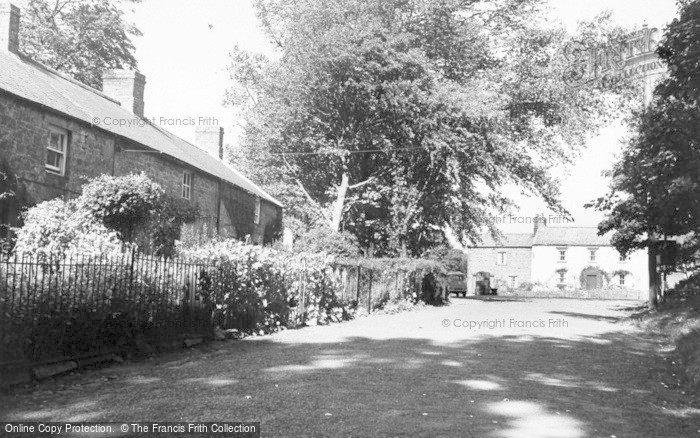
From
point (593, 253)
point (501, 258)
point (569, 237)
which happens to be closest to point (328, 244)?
point (593, 253)

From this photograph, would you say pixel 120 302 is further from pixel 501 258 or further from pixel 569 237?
pixel 501 258

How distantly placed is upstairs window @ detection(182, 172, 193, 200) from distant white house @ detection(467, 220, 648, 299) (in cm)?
4113

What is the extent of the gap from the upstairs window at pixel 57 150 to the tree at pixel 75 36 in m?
15.7

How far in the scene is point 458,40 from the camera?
101ft

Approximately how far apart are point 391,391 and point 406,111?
20.4m

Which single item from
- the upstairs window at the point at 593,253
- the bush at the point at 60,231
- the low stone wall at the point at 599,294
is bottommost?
the low stone wall at the point at 599,294

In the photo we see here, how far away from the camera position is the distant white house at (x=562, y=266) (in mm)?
66312

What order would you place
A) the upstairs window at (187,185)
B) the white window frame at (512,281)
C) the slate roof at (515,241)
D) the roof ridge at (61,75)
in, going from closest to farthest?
the roof ridge at (61,75) → the upstairs window at (187,185) → the slate roof at (515,241) → the white window frame at (512,281)

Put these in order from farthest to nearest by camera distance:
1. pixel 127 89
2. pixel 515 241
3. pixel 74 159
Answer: pixel 515 241, pixel 127 89, pixel 74 159

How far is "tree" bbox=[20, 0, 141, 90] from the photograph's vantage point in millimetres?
31922

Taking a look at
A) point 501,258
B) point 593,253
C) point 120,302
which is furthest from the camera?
point 501,258

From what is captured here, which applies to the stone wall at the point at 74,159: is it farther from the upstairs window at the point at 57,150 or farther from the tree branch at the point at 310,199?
the tree branch at the point at 310,199

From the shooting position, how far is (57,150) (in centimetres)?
1831

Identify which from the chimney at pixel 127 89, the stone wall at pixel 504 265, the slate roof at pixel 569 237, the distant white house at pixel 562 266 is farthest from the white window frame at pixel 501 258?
the chimney at pixel 127 89
